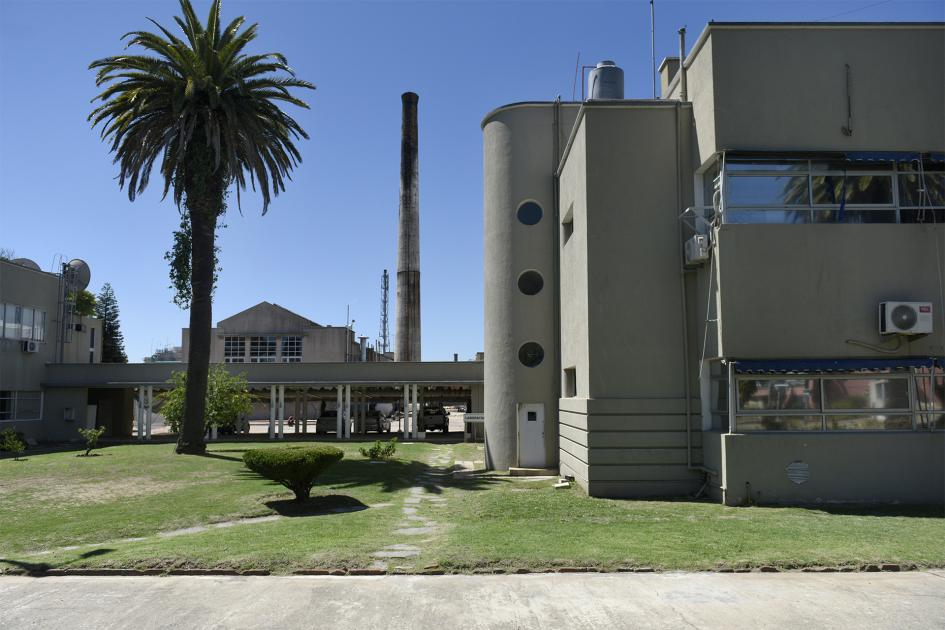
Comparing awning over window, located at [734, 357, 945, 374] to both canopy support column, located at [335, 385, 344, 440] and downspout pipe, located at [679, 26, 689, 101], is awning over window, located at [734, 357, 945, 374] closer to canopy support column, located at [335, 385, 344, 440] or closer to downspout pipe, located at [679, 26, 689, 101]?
downspout pipe, located at [679, 26, 689, 101]

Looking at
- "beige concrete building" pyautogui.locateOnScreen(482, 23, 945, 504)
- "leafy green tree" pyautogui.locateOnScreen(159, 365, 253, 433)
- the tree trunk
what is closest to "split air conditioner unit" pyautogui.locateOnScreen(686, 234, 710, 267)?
"beige concrete building" pyautogui.locateOnScreen(482, 23, 945, 504)

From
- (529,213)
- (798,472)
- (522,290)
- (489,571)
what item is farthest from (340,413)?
(489,571)

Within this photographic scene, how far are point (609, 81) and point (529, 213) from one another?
4297mm

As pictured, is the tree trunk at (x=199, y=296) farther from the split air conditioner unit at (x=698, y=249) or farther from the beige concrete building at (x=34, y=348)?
the split air conditioner unit at (x=698, y=249)

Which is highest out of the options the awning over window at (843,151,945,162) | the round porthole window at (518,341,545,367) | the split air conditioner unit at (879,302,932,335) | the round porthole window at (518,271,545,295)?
the awning over window at (843,151,945,162)

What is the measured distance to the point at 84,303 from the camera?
118 ft

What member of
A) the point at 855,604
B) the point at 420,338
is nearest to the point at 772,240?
the point at 855,604

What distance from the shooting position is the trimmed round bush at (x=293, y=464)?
13.2 metres

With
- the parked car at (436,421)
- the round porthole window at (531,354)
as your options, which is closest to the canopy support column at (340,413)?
the parked car at (436,421)

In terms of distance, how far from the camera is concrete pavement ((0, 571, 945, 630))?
6.42m

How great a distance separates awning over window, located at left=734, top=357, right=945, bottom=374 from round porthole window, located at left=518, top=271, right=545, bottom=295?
8.25 metres

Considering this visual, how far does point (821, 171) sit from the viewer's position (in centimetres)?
1332

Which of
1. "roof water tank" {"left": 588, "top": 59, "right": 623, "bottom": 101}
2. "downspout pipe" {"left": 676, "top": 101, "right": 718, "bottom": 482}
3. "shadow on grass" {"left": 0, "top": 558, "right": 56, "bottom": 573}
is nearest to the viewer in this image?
"shadow on grass" {"left": 0, "top": 558, "right": 56, "bottom": 573}

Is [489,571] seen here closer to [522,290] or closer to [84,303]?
[522,290]
